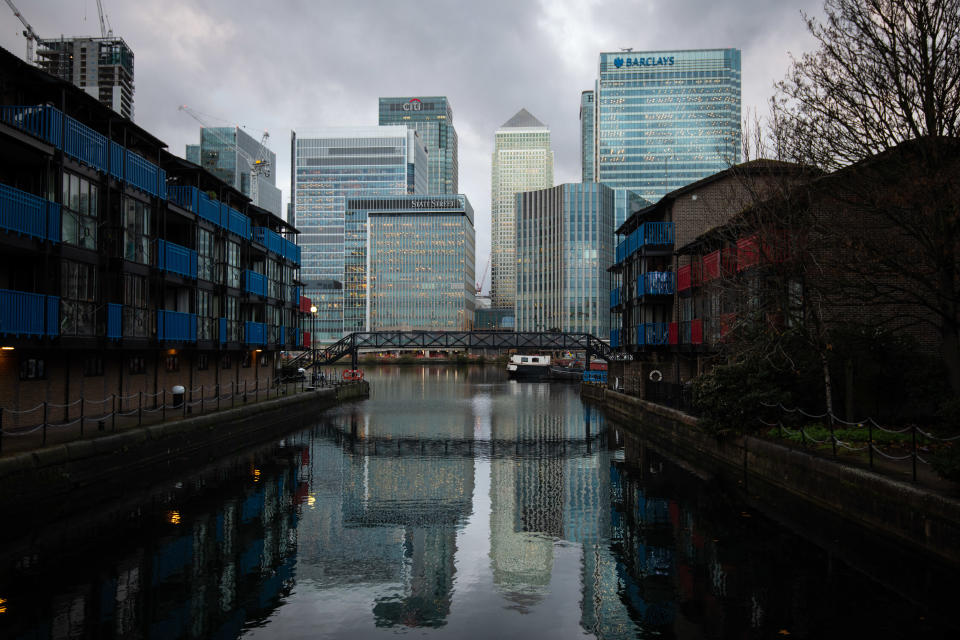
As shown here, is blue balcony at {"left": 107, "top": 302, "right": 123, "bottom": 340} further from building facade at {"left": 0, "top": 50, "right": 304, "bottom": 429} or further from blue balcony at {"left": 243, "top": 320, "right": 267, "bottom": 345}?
blue balcony at {"left": 243, "top": 320, "right": 267, "bottom": 345}

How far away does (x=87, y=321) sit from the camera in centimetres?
2473

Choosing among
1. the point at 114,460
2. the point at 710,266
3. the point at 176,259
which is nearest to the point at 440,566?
the point at 114,460

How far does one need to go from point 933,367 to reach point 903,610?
14.7m

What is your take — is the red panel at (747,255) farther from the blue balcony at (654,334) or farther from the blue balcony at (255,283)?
the blue balcony at (255,283)

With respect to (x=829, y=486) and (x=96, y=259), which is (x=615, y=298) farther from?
(x=96, y=259)

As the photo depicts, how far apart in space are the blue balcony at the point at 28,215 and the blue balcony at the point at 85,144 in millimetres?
2521

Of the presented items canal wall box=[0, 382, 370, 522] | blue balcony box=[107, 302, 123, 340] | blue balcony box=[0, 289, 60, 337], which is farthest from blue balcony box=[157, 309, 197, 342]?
blue balcony box=[0, 289, 60, 337]

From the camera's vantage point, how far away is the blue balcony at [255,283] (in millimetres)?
43812


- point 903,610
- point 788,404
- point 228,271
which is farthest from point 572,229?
point 903,610

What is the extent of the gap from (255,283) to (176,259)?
42.3ft

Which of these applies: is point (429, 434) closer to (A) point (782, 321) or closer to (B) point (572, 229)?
(A) point (782, 321)

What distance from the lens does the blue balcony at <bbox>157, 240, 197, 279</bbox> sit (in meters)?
31.0

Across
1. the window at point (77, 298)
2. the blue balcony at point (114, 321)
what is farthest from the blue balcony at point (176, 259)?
the window at point (77, 298)

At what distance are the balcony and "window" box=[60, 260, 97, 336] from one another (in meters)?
33.0
